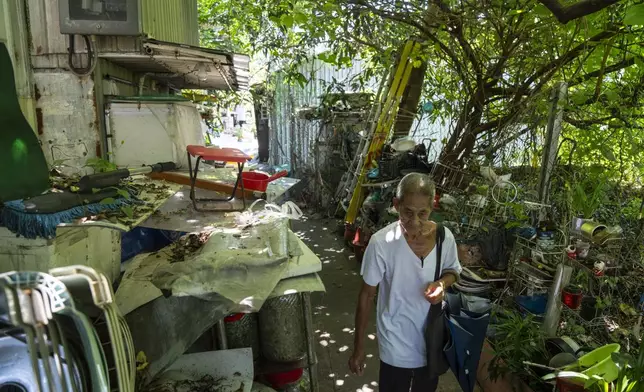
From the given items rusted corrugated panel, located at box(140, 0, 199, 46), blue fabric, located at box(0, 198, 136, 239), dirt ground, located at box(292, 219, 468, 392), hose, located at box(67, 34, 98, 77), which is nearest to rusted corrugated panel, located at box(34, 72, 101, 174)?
hose, located at box(67, 34, 98, 77)

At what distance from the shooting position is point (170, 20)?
19.4 feet

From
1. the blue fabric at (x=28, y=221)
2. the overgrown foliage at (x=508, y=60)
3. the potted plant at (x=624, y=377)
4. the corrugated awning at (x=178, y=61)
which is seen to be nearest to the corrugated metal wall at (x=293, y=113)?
the overgrown foliage at (x=508, y=60)

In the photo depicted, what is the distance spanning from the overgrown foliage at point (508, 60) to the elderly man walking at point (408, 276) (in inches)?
73.9

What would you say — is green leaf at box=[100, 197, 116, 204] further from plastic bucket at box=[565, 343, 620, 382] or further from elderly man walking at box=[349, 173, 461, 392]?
plastic bucket at box=[565, 343, 620, 382]

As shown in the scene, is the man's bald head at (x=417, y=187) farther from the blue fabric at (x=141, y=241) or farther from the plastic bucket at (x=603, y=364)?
the blue fabric at (x=141, y=241)

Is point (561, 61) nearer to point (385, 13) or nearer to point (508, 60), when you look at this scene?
point (508, 60)

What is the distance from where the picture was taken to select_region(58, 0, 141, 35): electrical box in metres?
4.20

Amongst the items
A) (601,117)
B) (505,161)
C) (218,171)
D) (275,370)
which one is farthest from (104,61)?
(601,117)

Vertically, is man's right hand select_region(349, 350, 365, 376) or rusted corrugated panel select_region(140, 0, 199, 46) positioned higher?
rusted corrugated panel select_region(140, 0, 199, 46)

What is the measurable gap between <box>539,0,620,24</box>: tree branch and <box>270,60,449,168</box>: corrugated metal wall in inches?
318

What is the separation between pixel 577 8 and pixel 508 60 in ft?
13.3

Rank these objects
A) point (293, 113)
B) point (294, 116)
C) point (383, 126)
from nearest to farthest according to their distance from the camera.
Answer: point (383, 126)
point (294, 116)
point (293, 113)

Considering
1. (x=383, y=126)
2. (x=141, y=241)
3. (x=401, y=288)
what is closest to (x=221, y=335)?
(x=401, y=288)

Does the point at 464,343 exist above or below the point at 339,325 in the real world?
above
